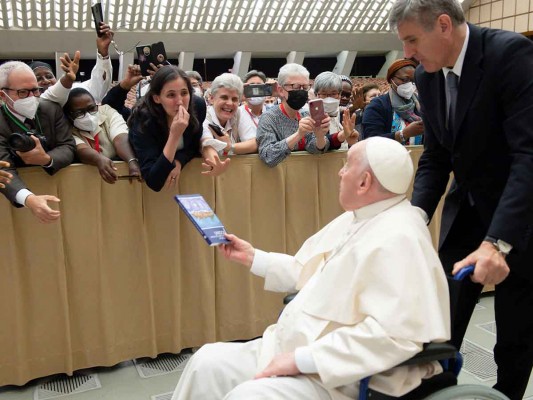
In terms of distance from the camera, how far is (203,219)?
1.66m

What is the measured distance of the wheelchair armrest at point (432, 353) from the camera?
3.91 ft

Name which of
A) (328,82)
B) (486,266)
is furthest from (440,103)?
(328,82)

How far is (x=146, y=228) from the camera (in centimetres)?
245

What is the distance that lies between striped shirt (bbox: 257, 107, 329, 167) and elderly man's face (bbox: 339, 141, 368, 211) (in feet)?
3.79

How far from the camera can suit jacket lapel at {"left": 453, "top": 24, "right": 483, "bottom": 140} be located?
1.49 m

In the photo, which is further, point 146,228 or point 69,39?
point 69,39

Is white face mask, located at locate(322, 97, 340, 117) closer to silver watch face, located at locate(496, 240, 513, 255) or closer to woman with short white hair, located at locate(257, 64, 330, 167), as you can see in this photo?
woman with short white hair, located at locate(257, 64, 330, 167)

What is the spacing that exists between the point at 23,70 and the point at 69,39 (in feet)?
27.5

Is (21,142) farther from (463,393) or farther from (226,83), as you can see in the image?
(463,393)

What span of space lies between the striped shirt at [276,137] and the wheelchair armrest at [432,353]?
5.01 feet

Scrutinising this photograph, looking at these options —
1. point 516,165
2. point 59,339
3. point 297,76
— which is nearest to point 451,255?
point 516,165

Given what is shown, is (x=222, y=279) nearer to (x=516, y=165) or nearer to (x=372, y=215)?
(x=372, y=215)

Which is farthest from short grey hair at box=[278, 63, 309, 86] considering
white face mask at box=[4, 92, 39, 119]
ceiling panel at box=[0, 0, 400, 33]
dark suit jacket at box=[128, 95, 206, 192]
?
ceiling panel at box=[0, 0, 400, 33]

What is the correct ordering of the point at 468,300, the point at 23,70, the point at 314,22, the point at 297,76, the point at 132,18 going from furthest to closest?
the point at 314,22, the point at 132,18, the point at 297,76, the point at 23,70, the point at 468,300
